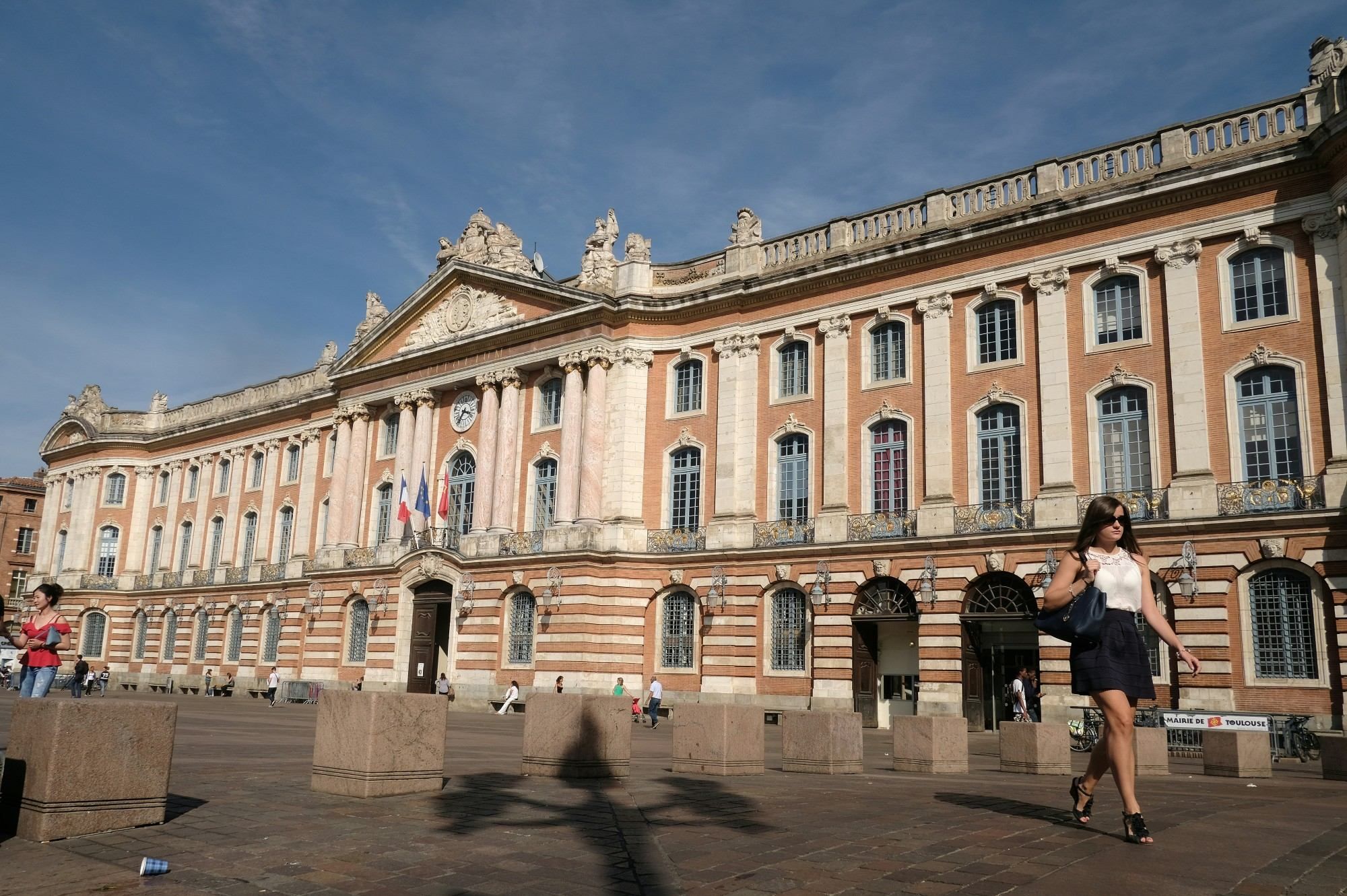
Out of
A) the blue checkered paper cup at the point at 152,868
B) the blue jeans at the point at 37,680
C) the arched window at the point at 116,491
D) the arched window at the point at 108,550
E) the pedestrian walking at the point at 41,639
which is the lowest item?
the blue checkered paper cup at the point at 152,868

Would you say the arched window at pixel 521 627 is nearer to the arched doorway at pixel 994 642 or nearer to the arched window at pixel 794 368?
the arched window at pixel 794 368

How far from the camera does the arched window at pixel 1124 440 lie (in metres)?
29.1

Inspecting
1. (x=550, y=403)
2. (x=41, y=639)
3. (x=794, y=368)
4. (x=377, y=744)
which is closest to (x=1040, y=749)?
(x=377, y=744)

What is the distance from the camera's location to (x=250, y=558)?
5644 centimetres

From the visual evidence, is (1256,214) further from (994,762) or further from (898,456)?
(994,762)

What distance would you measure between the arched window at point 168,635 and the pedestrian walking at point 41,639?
51590 millimetres

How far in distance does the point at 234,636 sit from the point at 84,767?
5113cm

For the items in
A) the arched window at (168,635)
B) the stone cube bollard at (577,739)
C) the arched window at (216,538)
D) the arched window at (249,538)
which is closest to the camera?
the stone cube bollard at (577,739)

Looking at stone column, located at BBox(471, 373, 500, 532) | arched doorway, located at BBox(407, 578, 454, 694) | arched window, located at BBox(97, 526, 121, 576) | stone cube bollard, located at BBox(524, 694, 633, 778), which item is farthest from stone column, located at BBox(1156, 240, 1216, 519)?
arched window, located at BBox(97, 526, 121, 576)

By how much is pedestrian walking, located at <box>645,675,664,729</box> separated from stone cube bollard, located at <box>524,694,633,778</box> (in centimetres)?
1852

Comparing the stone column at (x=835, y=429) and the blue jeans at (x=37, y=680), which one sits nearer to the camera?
the blue jeans at (x=37, y=680)

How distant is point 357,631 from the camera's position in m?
45.7

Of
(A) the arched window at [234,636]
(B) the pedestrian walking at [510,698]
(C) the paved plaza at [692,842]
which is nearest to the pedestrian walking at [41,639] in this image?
(C) the paved plaza at [692,842]

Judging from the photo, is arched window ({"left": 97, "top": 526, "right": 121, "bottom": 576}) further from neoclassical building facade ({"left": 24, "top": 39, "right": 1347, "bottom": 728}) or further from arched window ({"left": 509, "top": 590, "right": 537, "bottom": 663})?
arched window ({"left": 509, "top": 590, "right": 537, "bottom": 663})
